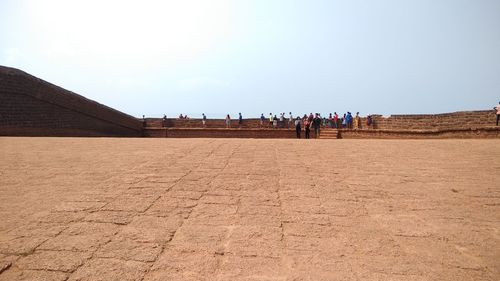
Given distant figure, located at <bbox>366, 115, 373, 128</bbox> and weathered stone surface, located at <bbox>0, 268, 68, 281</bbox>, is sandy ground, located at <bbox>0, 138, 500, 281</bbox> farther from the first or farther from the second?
distant figure, located at <bbox>366, 115, 373, 128</bbox>

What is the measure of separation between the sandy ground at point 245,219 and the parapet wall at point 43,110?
327 inches

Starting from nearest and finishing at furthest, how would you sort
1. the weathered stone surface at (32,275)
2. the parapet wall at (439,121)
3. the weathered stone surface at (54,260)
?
1. the weathered stone surface at (32,275)
2. the weathered stone surface at (54,260)
3. the parapet wall at (439,121)

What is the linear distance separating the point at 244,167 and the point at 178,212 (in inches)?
86.9

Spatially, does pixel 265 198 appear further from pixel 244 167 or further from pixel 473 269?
pixel 473 269

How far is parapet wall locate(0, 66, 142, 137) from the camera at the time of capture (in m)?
12.4

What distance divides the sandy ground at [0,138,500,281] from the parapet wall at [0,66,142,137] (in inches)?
327

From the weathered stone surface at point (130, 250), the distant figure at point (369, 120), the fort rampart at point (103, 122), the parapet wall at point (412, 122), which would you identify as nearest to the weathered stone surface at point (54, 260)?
the weathered stone surface at point (130, 250)

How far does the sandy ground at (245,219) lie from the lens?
215 centimetres

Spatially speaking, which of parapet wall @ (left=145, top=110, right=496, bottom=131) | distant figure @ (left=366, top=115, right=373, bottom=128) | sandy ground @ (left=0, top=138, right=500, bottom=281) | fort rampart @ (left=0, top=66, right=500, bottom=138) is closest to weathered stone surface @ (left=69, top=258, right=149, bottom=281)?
sandy ground @ (left=0, top=138, right=500, bottom=281)

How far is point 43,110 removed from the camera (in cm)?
1343

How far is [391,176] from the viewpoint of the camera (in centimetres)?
486

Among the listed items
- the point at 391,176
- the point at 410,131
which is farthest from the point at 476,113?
the point at 391,176

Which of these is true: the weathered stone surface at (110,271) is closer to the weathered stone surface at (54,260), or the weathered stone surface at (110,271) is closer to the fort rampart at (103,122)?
the weathered stone surface at (54,260)

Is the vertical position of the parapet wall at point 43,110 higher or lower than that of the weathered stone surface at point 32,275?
higher
